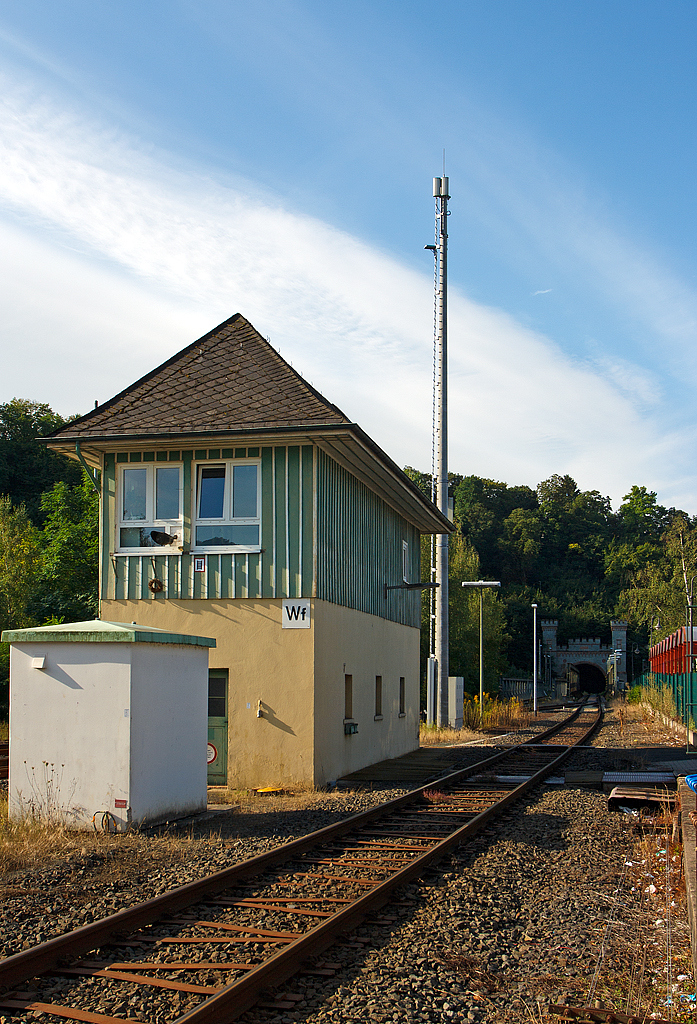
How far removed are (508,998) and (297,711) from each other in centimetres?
945

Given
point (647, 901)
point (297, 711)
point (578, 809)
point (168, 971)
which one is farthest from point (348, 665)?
point (168, 971)

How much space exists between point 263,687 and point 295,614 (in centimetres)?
125

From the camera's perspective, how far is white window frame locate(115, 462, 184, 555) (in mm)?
15266

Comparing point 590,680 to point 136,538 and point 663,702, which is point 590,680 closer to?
point 663,702

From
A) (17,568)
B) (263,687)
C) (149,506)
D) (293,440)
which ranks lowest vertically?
(263,687)

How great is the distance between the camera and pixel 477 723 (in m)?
32.0

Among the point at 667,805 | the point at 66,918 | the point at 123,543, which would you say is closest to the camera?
the point at 66,918

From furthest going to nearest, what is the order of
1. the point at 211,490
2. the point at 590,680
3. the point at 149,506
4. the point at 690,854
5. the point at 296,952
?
the point at 590,680 → the point at 149,506 → the point at 211,490 → the point at 690,854 → the point at 296,952

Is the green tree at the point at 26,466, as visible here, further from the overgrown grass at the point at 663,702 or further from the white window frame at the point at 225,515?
the white window frame at the point at 225,515

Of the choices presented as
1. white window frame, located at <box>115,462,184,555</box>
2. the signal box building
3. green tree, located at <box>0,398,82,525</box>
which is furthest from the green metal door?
green tree, located at <box>0,398,82,525</box>

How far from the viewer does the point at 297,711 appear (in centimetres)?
1456

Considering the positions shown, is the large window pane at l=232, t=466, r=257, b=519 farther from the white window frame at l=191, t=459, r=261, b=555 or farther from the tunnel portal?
the tunnel portal

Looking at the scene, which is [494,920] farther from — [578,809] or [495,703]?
[495,703]

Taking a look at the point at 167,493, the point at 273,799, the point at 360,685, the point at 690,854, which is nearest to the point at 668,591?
the point at 360,685
